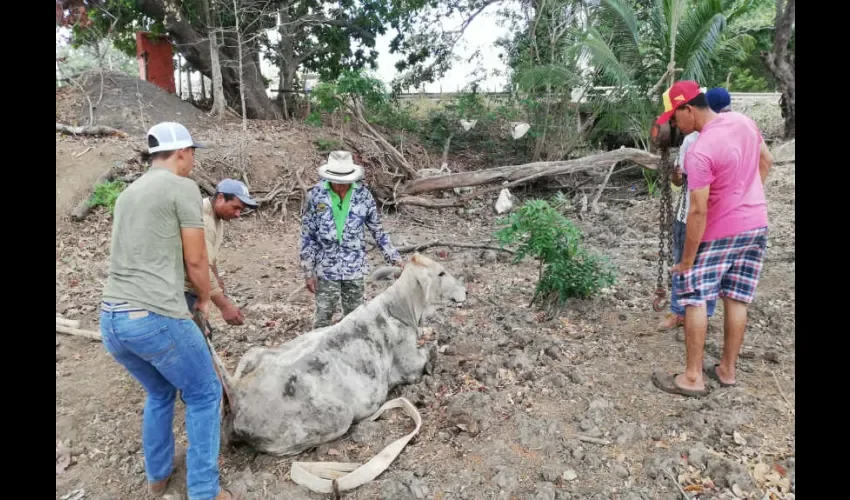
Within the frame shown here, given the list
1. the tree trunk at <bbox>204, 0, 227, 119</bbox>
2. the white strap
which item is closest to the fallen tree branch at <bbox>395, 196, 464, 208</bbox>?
the tree trunk at <bbox>204, 0, 227, 119</bbox>

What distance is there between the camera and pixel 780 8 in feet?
40.7

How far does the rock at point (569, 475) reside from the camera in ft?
10.7

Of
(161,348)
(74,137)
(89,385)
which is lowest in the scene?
(89,385)

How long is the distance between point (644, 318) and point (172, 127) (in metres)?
4.51

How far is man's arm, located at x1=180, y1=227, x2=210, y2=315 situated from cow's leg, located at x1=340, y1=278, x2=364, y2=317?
6.26ft

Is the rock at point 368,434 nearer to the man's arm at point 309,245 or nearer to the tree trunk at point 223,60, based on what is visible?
the man's arm at point 309,245

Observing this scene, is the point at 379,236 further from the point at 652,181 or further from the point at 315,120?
the point at 652,181

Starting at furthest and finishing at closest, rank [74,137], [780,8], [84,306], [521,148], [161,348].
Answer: [521,148], [780,8], [74,137], [84,306], [161,348]

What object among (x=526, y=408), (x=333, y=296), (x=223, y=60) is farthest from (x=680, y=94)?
(x=223, y=60)

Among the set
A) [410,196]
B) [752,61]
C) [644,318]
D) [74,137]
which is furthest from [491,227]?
[752,61]

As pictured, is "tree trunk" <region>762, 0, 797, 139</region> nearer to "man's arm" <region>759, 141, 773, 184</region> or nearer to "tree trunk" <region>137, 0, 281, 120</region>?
"man's arm" <region>759, 141, 773, 184</region>

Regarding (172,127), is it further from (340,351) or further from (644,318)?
(644,318)

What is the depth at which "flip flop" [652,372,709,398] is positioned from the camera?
389cm

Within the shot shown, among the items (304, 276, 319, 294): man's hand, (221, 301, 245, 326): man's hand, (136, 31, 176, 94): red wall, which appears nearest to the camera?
(221, 301, 245, 326): man's hand
